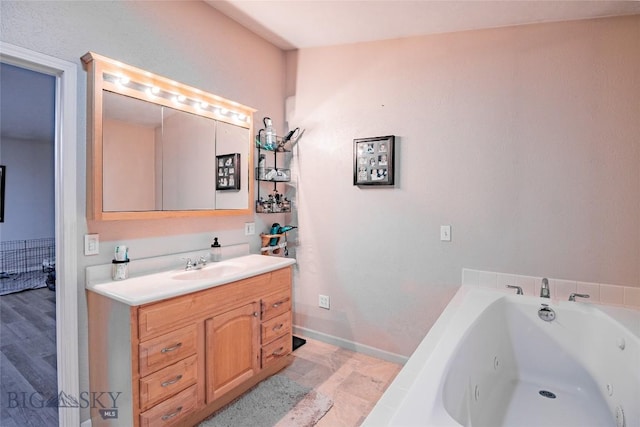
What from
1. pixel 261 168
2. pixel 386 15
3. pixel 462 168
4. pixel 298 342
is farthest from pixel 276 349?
pixel 386 15

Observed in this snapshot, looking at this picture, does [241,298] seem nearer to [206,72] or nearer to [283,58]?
[206,72]

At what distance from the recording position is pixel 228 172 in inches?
101

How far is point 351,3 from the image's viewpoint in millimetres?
2111

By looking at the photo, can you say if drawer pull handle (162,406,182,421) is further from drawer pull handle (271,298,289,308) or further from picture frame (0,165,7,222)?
picture frame (0,165,7,222)

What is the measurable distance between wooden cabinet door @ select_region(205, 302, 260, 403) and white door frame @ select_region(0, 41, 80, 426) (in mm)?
696

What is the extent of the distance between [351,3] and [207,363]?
243 cm

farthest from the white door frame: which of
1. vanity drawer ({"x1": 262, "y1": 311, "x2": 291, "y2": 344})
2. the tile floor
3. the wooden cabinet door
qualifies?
the tile floor

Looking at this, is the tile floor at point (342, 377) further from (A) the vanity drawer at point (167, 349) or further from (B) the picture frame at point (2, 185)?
(B) the picture frame at point (2, 185)

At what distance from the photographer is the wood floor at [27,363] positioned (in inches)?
74.8

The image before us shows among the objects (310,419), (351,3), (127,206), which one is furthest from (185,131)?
(310,419)

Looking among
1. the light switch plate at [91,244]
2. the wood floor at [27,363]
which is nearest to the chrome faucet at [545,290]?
the light switch plate at [91,244]

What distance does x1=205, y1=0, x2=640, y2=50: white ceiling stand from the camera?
6.17 ft

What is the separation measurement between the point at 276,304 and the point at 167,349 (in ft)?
2.73

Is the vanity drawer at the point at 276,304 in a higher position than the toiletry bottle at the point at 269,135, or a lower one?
lower
